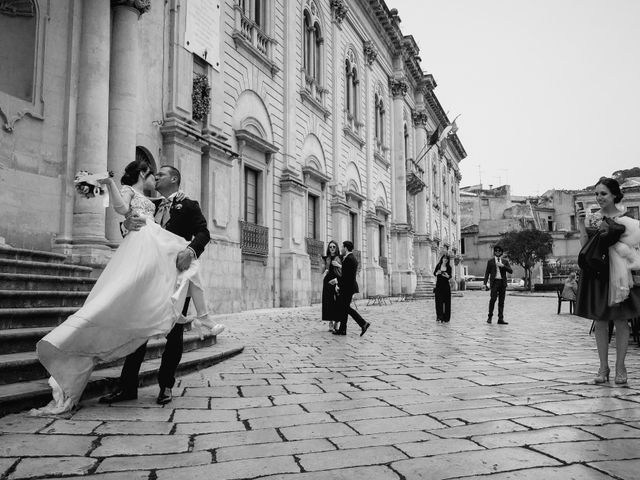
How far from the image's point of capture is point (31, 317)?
559 centimetres

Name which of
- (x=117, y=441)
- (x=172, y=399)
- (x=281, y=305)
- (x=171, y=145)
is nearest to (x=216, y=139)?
(x=171, y=145)

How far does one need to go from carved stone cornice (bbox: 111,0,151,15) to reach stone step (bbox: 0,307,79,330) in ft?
22.4

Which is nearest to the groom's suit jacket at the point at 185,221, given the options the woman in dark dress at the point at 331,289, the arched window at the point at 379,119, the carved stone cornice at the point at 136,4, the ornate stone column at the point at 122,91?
the woman in dark dress at the point at 331,289

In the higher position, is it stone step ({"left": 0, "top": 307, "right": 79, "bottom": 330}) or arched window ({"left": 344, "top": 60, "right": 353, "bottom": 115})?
arched window ({"left": 344, "top": 60, "right": 353, "bottom": 115})

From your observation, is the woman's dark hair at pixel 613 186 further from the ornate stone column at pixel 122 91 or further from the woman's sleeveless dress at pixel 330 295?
the ornate stone column at pixel 122 91

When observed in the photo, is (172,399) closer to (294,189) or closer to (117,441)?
(117,441)

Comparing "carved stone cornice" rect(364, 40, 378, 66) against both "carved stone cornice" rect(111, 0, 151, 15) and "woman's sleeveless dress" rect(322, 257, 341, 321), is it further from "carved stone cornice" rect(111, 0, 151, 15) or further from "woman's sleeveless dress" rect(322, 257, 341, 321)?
"woman's sleeveless dress" rect(322, 257, 341, 321)

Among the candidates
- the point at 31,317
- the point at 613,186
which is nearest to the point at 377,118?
the point at 613,186

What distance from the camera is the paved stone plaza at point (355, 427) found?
2652 mm

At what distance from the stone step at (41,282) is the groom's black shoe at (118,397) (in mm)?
3007

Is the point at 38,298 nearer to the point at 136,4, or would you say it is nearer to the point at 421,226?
the point at 136,4

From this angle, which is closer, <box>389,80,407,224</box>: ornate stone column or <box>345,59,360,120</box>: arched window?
<box>345,59,360,120</box>: arched window

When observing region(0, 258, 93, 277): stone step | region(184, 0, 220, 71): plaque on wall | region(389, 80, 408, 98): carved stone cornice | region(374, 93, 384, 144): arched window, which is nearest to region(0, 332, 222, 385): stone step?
region(0, 258, 93, 277): stone step

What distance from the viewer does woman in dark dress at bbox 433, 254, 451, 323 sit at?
12.6m
